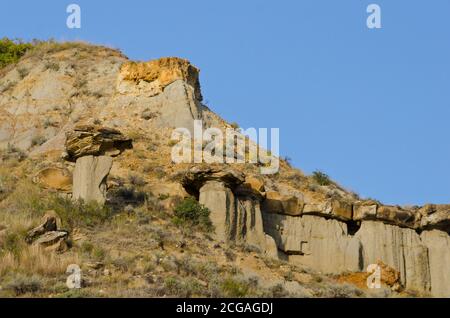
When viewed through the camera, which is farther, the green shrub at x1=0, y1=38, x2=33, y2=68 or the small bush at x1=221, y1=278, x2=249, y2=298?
the green shrub at x1=0, y1=38, x2=33, y2=68

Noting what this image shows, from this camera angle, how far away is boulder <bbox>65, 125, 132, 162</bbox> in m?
31.8

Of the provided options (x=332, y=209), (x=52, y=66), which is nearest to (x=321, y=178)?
(x=332, y=209)

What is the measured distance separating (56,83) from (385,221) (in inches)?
695

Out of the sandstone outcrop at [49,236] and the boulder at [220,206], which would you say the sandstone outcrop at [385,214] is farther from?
the sandstone outcrop at [49,236]

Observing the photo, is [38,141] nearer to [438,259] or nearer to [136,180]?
[136,180]

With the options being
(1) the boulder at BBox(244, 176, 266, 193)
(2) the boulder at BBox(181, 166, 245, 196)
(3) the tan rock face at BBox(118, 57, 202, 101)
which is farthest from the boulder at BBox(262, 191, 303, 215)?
(3) the tan rock face at BBox(118, 57, 202, 101)

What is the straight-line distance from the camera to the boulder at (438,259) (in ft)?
113

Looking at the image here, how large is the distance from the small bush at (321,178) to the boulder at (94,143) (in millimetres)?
10273

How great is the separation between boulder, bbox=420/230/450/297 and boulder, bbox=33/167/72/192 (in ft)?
39.6

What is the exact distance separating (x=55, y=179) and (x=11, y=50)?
21.2m

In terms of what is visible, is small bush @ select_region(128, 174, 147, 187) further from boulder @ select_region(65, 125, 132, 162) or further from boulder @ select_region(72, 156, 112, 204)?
boulder @ select_region(72, 156, 112, 204)

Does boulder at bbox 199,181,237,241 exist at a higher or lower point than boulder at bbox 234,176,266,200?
lower

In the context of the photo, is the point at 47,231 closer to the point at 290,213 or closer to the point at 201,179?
the point at 201,179

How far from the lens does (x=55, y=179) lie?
111ft
